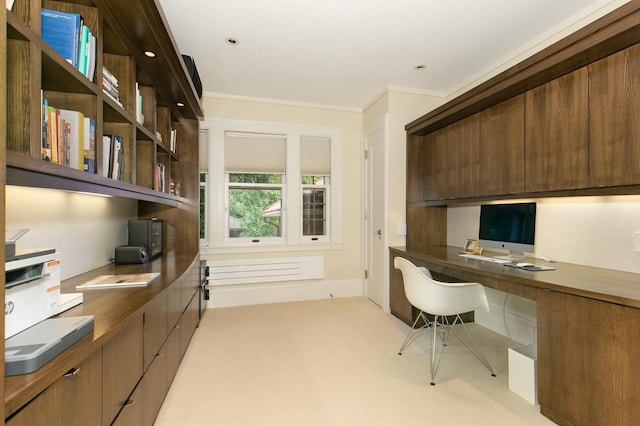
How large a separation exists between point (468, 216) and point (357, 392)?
87.7 inches

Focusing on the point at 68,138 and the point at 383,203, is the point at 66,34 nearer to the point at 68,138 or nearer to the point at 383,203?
the point at 68,138

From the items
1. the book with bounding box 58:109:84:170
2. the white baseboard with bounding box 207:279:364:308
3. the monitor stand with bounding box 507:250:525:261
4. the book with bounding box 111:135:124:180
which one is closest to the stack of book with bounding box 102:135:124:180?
the book with bounding box 111:135:124:180

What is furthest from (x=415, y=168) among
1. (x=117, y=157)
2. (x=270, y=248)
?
(x=117, y=157)

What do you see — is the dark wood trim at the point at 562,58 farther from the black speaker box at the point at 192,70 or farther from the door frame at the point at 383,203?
the black speaker box at the point at 192,70

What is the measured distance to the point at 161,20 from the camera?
5.57 ft

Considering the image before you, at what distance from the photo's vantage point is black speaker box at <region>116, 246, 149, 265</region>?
235cm

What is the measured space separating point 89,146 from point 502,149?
9.34 feet

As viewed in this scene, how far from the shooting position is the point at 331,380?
2.06 m

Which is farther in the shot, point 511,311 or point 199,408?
point 511,311

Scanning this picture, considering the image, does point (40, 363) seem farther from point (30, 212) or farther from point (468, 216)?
point (468, 216)

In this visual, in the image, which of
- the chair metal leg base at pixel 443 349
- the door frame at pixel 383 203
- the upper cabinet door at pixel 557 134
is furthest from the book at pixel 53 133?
the door frame at pixel 383 203

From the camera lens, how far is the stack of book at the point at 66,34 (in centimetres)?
122

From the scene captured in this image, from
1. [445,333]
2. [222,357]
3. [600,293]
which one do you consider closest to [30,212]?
[222,357]

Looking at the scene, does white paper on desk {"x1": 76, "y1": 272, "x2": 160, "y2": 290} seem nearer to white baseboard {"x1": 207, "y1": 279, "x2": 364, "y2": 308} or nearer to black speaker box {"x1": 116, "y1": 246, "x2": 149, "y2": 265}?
black speaker box {"x1": 116, "y1": 246, "x2": 149, "y2": 265}
